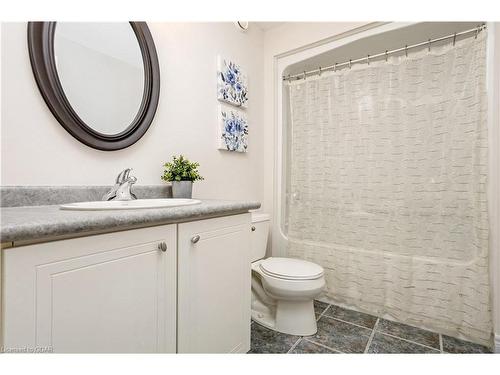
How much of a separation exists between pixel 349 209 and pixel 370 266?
1.45ft

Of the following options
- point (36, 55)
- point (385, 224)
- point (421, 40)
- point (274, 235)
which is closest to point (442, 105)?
point (421, 40)

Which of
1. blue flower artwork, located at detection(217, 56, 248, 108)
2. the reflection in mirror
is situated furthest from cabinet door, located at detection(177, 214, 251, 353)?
blue flower artwork, located at detection(217, 56, 248, 108)

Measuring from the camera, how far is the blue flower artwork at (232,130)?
76.5 inches

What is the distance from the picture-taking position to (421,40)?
197 centimetres

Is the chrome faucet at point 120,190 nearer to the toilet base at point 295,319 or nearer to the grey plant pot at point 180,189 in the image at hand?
the grey plant pot at point 180,189

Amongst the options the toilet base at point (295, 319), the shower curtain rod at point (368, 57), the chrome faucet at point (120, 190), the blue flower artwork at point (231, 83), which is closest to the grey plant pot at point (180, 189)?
the chrome faucet at point (120, 190)

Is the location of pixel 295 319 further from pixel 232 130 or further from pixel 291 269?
pixel 232 130

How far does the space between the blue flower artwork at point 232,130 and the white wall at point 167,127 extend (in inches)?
2.4

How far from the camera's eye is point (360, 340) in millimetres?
1656

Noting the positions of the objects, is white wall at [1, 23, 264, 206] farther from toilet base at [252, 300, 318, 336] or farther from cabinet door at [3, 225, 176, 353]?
toilet base at [252, 300, 318, 336]

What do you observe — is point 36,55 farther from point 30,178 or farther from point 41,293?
point 41,293

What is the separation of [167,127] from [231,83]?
2.29ft

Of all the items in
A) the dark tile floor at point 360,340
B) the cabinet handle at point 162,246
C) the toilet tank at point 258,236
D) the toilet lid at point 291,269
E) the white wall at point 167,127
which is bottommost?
the dark tile floor at point 360,340

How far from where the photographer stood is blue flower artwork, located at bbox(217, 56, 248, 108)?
1922 millimetres
